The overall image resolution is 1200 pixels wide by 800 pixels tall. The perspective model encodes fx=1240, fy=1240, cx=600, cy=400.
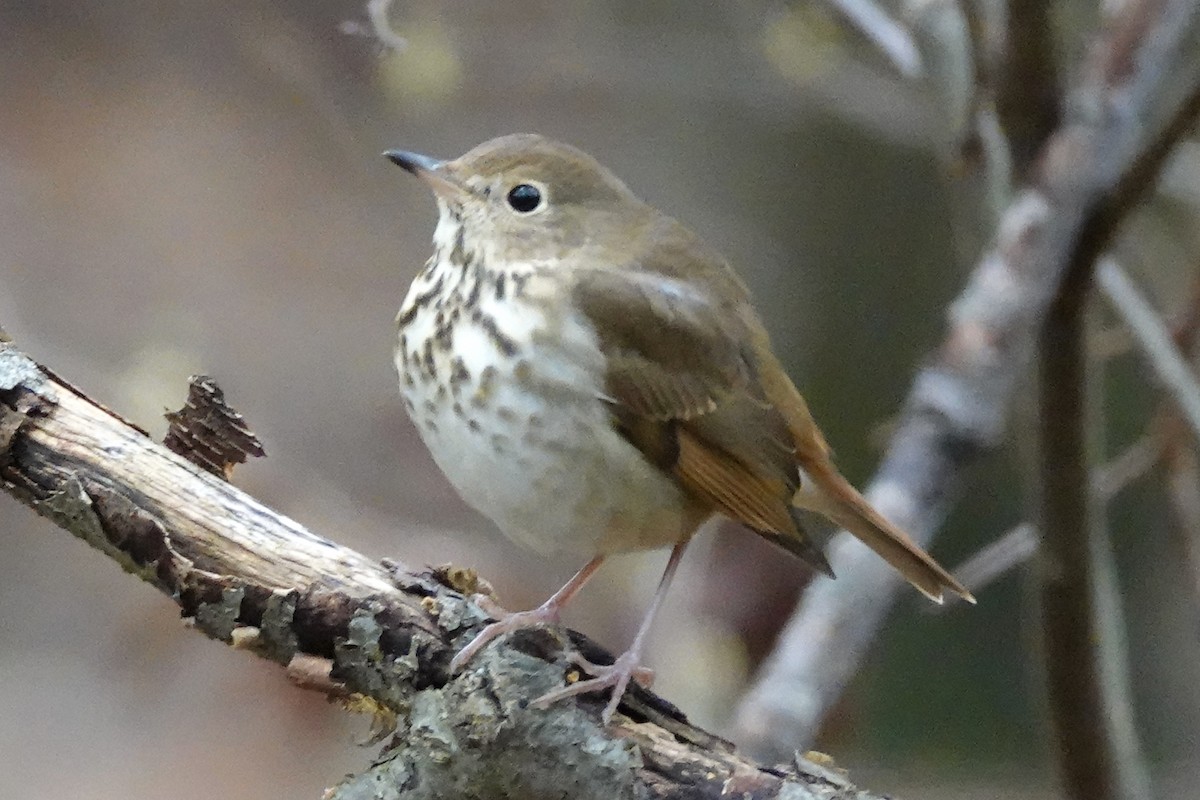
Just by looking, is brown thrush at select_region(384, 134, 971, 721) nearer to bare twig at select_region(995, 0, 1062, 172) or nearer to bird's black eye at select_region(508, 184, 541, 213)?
bird's black eye at select_region(508, 184, 541, 213)

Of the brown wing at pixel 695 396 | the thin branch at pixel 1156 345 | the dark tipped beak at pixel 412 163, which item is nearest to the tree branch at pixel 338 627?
the brown wing at pixel 695 396

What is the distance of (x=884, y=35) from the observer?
2.77 meters

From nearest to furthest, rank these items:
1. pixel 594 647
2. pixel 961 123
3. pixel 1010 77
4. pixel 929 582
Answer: pixel 594 647, pixel 929 582, pixel 1010 77, pixel 961 123

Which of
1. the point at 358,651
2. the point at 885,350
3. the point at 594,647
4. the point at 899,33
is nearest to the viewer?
the point at 358,651

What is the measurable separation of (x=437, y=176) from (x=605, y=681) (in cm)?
85

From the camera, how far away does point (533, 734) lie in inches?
53.3

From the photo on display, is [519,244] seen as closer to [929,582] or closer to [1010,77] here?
[929,582]

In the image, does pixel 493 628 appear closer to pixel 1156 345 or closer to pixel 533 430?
pixel 533 430

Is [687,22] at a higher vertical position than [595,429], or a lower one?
higher

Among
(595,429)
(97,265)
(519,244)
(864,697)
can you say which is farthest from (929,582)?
(97,265)

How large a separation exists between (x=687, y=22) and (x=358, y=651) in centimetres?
304

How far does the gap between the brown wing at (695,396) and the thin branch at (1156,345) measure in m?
0.77

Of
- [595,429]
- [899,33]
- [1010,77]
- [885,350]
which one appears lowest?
[595,429]

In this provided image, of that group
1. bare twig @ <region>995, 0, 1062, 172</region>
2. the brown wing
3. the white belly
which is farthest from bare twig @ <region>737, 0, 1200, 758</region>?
the white belly
